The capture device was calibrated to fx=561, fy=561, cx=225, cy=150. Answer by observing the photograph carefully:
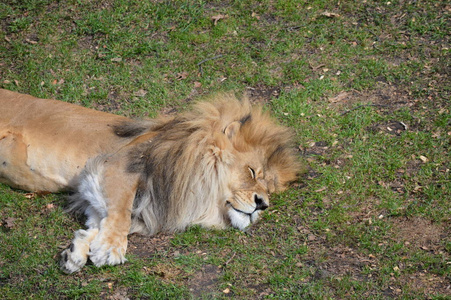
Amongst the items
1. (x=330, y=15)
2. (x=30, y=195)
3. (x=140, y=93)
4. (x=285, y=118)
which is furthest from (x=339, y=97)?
(x=30, y=195)

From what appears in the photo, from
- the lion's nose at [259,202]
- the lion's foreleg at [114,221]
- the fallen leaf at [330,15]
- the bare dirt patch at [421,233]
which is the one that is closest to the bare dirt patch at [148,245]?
the lion's foreleg at [114,221]

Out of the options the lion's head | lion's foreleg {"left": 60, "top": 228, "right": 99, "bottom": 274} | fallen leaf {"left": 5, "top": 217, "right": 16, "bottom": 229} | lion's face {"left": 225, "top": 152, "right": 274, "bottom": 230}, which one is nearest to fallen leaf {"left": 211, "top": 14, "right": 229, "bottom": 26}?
the lion's head

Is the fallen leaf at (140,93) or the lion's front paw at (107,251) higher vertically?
the fallen leaf at (140,93)

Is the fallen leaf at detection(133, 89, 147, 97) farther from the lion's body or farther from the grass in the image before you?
the lion's body

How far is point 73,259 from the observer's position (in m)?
3.96

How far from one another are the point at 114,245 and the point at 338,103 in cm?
302

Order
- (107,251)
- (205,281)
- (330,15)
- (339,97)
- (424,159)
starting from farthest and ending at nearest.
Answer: (330,15) → (339,97) → (424,159) → (107,251) → (205,281)

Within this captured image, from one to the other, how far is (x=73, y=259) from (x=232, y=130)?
1.63m

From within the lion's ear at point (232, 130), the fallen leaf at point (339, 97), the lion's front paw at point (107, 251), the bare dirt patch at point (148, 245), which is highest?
the lion's ear at point (232, 130)

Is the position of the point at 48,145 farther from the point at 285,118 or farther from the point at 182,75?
the point at 285,118

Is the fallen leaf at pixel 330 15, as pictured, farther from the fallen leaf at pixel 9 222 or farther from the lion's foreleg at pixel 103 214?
the fallen leaf at pixel 9 222

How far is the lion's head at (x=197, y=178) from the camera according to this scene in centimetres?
443

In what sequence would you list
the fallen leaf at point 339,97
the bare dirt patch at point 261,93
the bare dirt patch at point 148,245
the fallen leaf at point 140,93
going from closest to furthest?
1. the bare dirt patch at point 148,245
2. the fallen leaf at point 339,97
3. the bare dirt patch at point 261,93
4. the fallen leaf at point 140,93

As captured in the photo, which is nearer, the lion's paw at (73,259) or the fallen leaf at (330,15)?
the lion's paw at (73,259)
